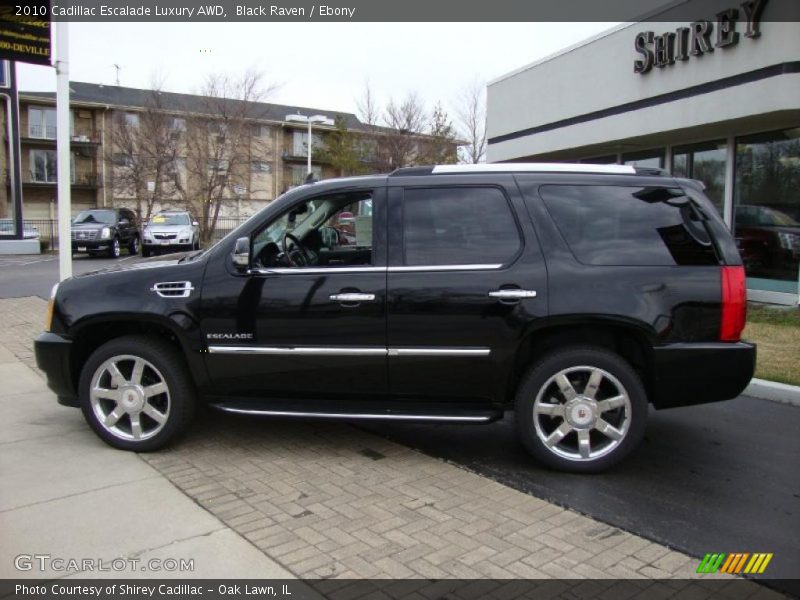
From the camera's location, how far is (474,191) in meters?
4.42

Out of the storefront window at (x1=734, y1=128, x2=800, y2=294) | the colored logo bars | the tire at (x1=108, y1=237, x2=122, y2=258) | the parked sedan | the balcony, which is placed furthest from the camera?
the balcony

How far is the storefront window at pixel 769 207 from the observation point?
36.7ft

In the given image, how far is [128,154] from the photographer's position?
34.3m

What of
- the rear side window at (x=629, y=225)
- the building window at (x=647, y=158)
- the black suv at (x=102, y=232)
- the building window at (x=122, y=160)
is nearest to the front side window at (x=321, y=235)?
the rear side window at (x=629, y=225)

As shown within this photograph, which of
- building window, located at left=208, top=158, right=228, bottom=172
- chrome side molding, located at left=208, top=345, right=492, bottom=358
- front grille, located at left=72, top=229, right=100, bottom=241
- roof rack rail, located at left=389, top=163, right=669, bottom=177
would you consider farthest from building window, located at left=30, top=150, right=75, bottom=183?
roof rack rail, located at left=389, top=163, right=669, bottom=177

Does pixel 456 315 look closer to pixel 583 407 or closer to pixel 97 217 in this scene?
pixel 583 407

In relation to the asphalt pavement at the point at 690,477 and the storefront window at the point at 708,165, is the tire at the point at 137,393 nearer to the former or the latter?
the asphalt pavement at the point at 690,477

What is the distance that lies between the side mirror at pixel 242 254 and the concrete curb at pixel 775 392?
458 cm

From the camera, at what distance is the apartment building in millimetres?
33188

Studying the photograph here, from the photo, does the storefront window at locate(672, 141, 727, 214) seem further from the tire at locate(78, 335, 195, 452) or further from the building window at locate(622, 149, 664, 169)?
the tire at locate(78, 335, 195, 452)

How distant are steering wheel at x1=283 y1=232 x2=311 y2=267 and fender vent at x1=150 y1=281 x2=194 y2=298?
0.70 meters

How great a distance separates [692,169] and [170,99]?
28.9 metres

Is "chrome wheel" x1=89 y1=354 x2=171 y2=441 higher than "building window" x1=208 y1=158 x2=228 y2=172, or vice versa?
"building window" x1=208 y1=158 x2=228 y2=172

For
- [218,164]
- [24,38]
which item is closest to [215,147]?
[218,164]
